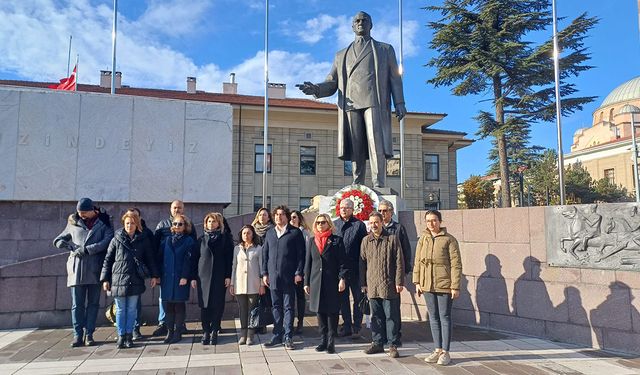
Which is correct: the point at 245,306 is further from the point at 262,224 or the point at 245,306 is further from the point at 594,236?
the point at 594,236

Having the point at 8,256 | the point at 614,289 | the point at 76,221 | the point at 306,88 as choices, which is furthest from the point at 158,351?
the point at 614,289

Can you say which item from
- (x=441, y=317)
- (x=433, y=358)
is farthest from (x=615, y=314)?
(x=433, y=358)

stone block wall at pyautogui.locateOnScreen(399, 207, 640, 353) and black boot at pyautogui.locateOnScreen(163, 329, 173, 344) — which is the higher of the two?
stone block wall at pyautogui.locateOnScreen(399, 207, 640, 353)

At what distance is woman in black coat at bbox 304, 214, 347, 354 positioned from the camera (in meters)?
4.96

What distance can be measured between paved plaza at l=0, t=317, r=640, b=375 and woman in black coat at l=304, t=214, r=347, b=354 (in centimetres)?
30

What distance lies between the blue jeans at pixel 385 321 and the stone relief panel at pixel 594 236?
2.38m

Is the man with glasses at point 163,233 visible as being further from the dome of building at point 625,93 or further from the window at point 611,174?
the dome of building at point 625,93

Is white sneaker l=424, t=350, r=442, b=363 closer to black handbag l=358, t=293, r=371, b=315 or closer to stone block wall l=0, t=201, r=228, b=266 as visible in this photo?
black handbag l=358, t=293, r=371, b=315

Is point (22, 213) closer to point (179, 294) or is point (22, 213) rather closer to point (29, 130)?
point (29, 130)

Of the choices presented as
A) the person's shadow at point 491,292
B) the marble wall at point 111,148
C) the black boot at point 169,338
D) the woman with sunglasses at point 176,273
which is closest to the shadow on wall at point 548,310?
the person's shadow at point 491,292

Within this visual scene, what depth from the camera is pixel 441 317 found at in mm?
4613

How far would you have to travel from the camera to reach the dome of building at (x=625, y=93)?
62.3 m

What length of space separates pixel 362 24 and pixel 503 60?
629 inches

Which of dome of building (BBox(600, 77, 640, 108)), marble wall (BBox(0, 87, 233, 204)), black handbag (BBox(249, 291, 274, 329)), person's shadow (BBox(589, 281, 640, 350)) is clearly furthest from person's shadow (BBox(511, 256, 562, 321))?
dome of building (BBox(600, 77, 640, 108))
